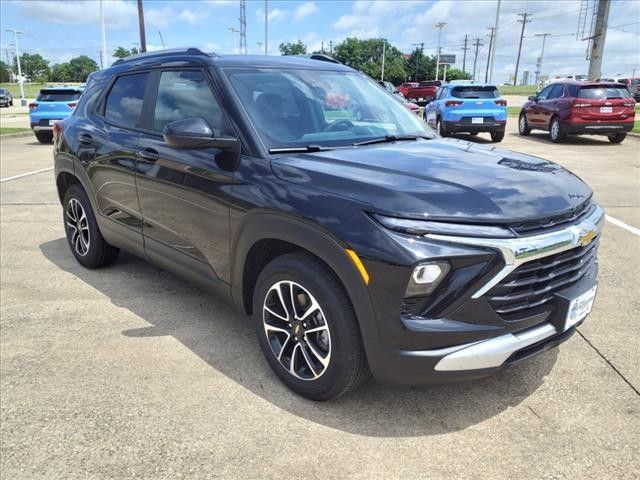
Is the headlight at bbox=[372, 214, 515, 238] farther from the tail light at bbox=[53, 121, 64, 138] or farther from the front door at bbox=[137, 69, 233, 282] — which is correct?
the tail light at bbox=[53, 121, 64, 138]

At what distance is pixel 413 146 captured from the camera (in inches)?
133

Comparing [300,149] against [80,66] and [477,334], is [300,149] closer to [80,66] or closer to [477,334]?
[477,334]

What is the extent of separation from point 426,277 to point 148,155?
2337mm

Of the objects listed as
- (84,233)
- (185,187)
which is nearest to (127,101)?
(185,187)

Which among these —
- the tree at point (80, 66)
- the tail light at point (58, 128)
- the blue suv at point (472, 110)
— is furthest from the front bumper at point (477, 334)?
the tree at point (80, 66)

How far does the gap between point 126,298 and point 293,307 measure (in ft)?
6.99

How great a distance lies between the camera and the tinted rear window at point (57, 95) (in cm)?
1725

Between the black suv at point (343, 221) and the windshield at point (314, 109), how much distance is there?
0.01 metres

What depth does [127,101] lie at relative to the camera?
14.2 ft

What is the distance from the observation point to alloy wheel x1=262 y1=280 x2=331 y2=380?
9.07 ft

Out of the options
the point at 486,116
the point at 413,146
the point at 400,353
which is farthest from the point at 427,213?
the point at 486,116

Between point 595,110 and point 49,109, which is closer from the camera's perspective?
point 595,110

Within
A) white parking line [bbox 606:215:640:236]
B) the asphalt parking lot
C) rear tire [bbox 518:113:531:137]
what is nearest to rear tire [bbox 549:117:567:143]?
rear tire [bbox 518:113:531:137]

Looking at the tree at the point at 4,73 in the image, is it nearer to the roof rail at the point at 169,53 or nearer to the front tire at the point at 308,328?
the roof rail at the point at 169,53
